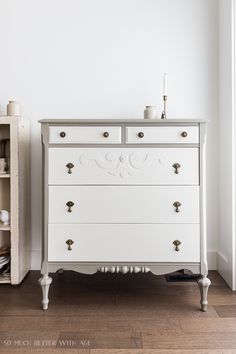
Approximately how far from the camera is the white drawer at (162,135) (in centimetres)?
187

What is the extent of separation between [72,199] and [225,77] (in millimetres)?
1416

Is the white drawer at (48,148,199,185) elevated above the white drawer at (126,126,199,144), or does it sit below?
below

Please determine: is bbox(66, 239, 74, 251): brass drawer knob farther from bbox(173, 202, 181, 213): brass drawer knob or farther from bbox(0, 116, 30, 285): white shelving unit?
bbox(173, 202, 181, 213): brass drawer knob

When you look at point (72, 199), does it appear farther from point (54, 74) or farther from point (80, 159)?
point (54, 74)

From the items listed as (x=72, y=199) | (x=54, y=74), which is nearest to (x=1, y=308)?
(x=72, y=199)

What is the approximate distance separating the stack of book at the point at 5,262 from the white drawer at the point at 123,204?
68 cm

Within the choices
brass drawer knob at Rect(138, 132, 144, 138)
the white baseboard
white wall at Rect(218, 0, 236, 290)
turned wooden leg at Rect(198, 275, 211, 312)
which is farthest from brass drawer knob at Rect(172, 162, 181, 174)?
the white baseboard

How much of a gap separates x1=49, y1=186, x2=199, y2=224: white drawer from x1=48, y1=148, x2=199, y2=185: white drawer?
5cm

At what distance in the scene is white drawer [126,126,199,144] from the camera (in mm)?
1869

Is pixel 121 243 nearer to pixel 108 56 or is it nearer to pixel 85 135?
pixel 85 135

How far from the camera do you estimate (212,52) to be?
2.52 meters

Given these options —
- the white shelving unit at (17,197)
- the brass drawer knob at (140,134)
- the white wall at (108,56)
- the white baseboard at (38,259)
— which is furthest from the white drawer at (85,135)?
the white baseboard at (38,259)

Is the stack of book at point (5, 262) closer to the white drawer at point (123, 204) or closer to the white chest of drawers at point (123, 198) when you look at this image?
the white chest of drawers at point (123, 198)

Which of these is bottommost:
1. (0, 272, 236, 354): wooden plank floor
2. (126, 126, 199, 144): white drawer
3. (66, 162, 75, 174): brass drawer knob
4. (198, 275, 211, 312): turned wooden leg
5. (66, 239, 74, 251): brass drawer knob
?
(0, 272, 236, 354): wooden plank floor
